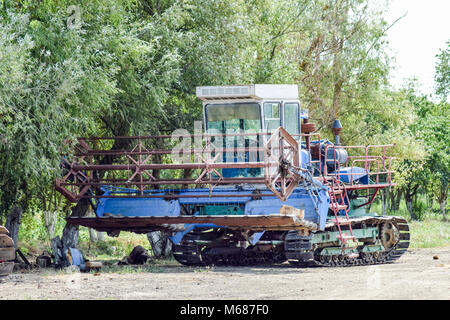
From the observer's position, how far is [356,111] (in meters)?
31.4

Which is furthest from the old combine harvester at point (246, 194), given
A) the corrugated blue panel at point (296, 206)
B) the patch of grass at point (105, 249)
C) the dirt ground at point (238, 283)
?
the patch of grass at point (105, 249)

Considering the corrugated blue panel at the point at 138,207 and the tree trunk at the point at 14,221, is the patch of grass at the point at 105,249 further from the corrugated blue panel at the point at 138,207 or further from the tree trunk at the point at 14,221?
the corrugated blue panel at the point at 138,207

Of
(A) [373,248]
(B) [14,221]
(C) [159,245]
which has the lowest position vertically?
(A) [373,248]

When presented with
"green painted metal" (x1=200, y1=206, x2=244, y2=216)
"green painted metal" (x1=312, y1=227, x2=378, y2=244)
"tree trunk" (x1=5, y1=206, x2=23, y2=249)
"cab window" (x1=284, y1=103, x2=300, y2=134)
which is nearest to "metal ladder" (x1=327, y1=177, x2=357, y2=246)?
"green painted metal" (x1=312, y1=227, x2=378, y2=244)

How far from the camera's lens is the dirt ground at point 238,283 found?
11617 mm

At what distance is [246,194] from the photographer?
1658 centimetres

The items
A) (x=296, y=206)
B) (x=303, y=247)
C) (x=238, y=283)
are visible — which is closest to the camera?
(x=238, y=283)

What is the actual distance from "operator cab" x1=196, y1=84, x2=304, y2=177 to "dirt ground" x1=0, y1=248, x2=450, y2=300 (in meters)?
2.73

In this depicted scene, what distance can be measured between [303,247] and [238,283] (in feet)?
11.0

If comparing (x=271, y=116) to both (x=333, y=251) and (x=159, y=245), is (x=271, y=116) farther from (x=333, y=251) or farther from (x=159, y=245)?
(x=159, y=245)

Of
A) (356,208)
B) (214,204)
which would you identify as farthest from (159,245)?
(356,208)

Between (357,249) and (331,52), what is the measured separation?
12926 millimetres

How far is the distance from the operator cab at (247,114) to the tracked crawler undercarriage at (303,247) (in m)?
1.71

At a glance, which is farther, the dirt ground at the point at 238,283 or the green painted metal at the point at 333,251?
the green painted metal at the point at 333,251
